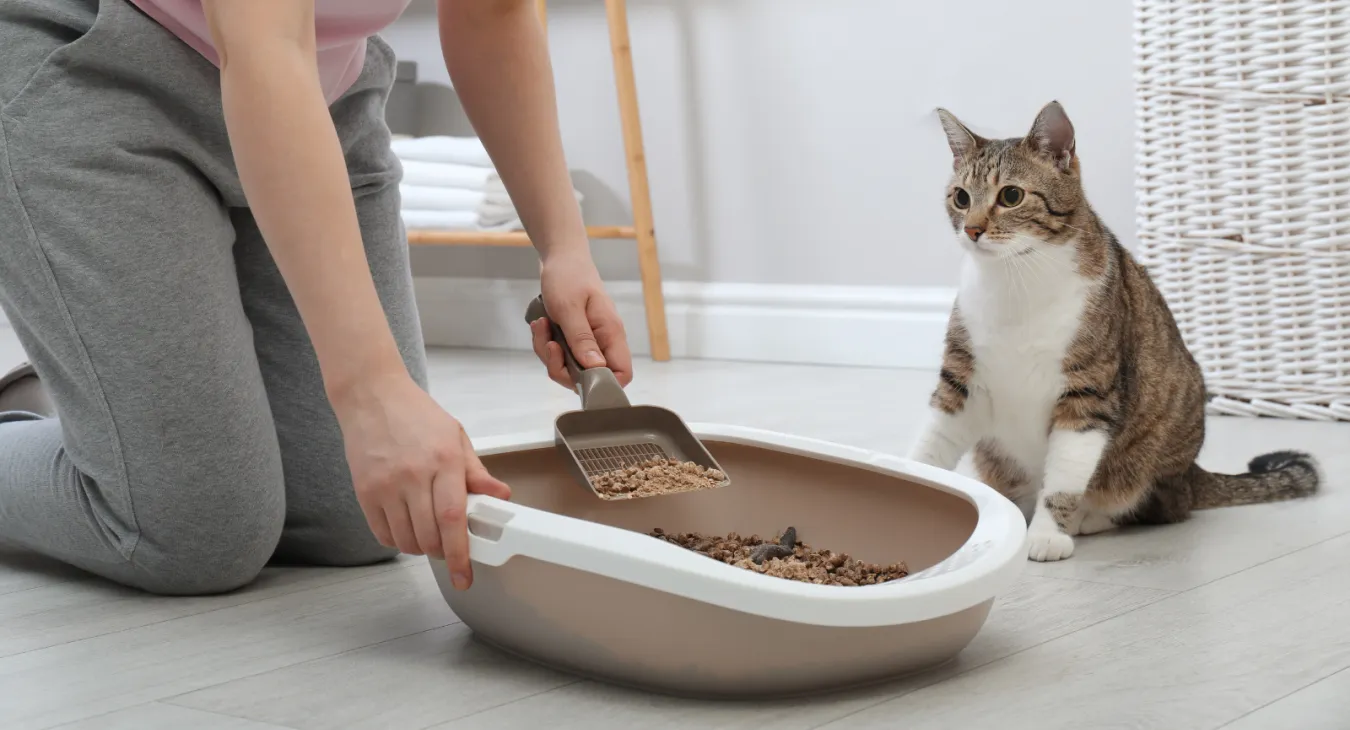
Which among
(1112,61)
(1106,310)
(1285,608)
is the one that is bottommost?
(1285,608)

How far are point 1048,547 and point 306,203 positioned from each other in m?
0.70

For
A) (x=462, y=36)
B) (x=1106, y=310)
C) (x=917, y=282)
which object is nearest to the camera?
(x=462, y=36)

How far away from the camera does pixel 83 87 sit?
1084 mm

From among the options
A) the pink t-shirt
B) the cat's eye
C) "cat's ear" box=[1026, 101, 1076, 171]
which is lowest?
the cat's eye

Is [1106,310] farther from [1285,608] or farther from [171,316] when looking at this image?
[171,316]

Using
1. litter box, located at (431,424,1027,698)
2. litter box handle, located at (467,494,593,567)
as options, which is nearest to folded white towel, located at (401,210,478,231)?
litter box, located at (431,424,1027,698)

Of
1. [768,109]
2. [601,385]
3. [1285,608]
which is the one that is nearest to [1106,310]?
[1285,608]

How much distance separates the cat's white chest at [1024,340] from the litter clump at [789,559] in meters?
0.33

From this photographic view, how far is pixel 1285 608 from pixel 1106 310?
36 cm

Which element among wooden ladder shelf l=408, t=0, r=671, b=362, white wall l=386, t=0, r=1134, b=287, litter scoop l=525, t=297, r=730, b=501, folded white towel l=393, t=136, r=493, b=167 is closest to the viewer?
litter scoop l=525, t=297, r=730, b=501

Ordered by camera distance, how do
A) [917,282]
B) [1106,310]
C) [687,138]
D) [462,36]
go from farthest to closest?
[687,138]
[917,282]
[1106,310]
[462,36]

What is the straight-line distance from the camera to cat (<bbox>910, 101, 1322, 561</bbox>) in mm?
1275

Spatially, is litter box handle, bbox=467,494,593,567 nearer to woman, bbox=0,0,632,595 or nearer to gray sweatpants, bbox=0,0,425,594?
woman, bbox=0,0,632,595

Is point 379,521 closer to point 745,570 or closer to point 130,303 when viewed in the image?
point 745,570
